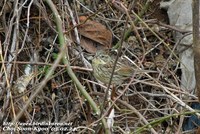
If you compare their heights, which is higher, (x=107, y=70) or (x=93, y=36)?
(x=93, y=36)

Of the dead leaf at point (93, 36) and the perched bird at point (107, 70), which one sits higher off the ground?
the dead leaf at point (93, 36)

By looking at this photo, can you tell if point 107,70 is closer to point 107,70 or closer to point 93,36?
point 107,70

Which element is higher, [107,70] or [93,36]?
[93,36]

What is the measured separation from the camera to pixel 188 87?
457 centimetres

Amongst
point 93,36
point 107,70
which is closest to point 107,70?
point 107,70

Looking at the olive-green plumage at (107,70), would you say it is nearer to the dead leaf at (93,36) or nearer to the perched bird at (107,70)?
the perched bird at (107,70)

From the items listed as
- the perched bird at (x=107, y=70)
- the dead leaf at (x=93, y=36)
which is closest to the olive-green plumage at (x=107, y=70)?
the perched bird at (x=107, y=70)

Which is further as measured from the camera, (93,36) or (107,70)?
(93,36)

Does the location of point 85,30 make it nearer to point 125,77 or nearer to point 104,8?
point 104,8

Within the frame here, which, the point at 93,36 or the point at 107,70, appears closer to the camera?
the point at 107,70

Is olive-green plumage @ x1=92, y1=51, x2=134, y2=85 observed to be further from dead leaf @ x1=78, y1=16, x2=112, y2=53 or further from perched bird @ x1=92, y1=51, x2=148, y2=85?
dead leaf @ x1=78, y1=16, x2=112, y2=53

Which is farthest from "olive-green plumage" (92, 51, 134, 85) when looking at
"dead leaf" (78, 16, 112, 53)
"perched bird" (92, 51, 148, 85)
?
"dead leaf" (78, 16, 112, 53)

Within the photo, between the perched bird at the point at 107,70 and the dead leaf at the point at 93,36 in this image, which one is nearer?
the perched bird at the point at 107,70

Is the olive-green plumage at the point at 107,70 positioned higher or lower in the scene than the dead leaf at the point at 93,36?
lower
